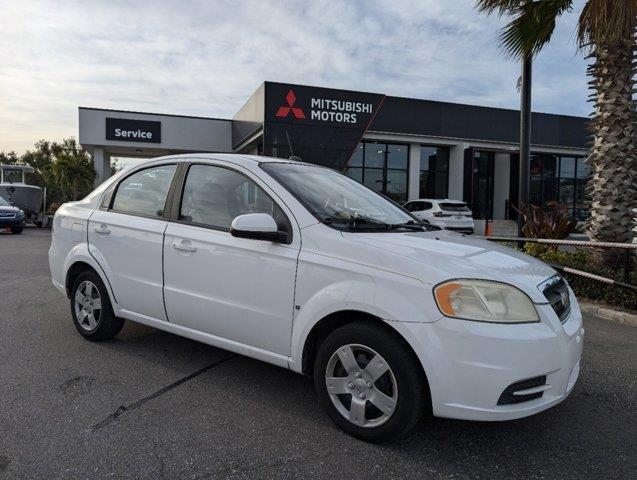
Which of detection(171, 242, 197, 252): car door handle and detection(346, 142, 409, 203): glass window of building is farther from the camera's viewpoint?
detection(346, 142, 409, 203): glass window of building

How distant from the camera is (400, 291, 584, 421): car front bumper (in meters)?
2.67

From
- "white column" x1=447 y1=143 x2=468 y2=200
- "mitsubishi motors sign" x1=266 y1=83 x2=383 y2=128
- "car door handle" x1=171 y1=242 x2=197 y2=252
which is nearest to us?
"car door handle" x1=171 y1=242 x2=197 y2=252

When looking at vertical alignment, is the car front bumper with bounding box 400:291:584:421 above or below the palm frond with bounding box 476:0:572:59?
below

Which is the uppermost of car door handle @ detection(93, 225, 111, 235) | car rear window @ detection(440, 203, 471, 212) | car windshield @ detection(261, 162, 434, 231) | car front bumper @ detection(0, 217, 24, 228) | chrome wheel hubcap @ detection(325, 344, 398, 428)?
car rear window @ detection(440, 203, 471, 212)

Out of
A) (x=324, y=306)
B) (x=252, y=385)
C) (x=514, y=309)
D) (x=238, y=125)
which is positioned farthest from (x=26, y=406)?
(x=238, y=125)

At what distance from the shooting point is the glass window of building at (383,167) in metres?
23.3

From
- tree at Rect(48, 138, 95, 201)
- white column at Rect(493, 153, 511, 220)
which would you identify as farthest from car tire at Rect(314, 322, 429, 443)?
tree at Rect(48, 138, 95, 201)

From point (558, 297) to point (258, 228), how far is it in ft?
Answer: 6.02

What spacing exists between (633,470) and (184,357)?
10.7 feet

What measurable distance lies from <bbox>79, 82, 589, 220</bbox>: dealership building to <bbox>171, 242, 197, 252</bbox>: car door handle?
15309mm

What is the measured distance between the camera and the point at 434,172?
24891mm

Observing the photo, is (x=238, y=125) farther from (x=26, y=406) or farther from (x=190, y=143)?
(x=26, y=406)

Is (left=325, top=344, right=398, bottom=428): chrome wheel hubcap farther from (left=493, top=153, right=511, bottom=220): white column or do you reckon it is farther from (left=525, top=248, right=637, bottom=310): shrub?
(left=493, top=153, right=511, bottom=220): white column

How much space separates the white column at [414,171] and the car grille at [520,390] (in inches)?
856
